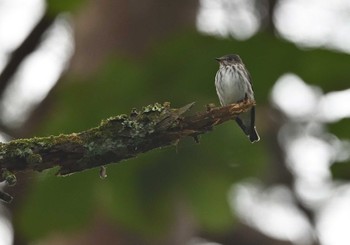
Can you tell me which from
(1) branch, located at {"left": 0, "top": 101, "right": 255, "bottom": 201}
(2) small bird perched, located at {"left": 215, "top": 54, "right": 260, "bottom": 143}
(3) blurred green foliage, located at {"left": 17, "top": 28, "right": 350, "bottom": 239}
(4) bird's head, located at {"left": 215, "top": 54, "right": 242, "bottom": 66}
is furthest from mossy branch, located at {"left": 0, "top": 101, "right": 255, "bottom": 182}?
(3) blurred green foliage, located at {"left": 17, "top": 28, "right": 350, "bottom": 239}

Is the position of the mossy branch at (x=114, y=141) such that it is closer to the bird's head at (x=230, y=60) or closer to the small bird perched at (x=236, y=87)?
the small bird perched at (x=236, y=87)

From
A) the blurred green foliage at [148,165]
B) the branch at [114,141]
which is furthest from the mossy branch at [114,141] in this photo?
the blurred green foliage at [148,165]

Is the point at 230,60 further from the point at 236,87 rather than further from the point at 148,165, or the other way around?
the point at 148,165

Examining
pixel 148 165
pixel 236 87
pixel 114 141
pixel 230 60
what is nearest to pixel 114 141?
pixel 114 141

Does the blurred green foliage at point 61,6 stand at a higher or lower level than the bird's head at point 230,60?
higher

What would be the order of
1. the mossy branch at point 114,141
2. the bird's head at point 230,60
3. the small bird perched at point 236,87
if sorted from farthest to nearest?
the bird's head at point 230,60
the small bird perched at point 236,87
the mossy branch at point 114,141

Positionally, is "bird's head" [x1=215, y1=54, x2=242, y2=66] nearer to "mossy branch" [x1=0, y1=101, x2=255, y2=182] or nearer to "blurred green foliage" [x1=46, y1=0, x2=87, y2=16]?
"mossy branch" [x1=0, y1=101, x2=255, y2=182]
